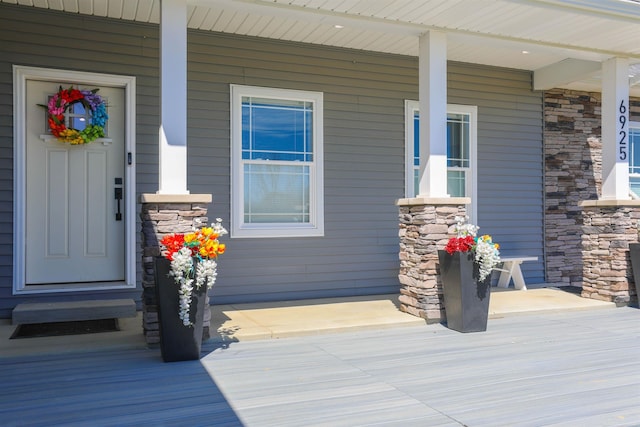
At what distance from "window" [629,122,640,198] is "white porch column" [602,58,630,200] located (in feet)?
7.46

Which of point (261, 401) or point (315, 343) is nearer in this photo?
point (261, 401)

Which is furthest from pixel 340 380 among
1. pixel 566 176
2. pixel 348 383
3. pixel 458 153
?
pixel 566 176

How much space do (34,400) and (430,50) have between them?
4085 millimetres

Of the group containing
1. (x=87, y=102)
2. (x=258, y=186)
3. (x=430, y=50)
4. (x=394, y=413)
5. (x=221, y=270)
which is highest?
(x=430, y=50)

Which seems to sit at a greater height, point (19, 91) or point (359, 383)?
point (19, 91)

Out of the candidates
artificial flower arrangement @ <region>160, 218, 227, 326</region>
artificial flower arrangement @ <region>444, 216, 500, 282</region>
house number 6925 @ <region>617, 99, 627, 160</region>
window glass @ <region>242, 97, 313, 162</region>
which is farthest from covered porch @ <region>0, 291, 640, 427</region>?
window glass @ <region>242, 97, 313, 162</region>

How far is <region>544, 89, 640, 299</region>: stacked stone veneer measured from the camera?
23.4ft

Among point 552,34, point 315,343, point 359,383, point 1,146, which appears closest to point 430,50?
point 552,34

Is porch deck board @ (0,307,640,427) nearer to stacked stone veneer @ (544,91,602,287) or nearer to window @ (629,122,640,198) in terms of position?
stacked stone veneer @ (544,91,602,287)

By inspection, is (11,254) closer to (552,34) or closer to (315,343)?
Result: (315,343)

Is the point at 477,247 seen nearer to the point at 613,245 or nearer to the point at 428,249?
the point at 428,249

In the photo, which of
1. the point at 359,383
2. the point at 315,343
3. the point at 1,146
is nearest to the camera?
the point at 359,383

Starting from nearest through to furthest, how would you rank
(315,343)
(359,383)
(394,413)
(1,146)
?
(394,413)
(359,383)
(315,343)
(1,146)

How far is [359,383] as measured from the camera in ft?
10.4
